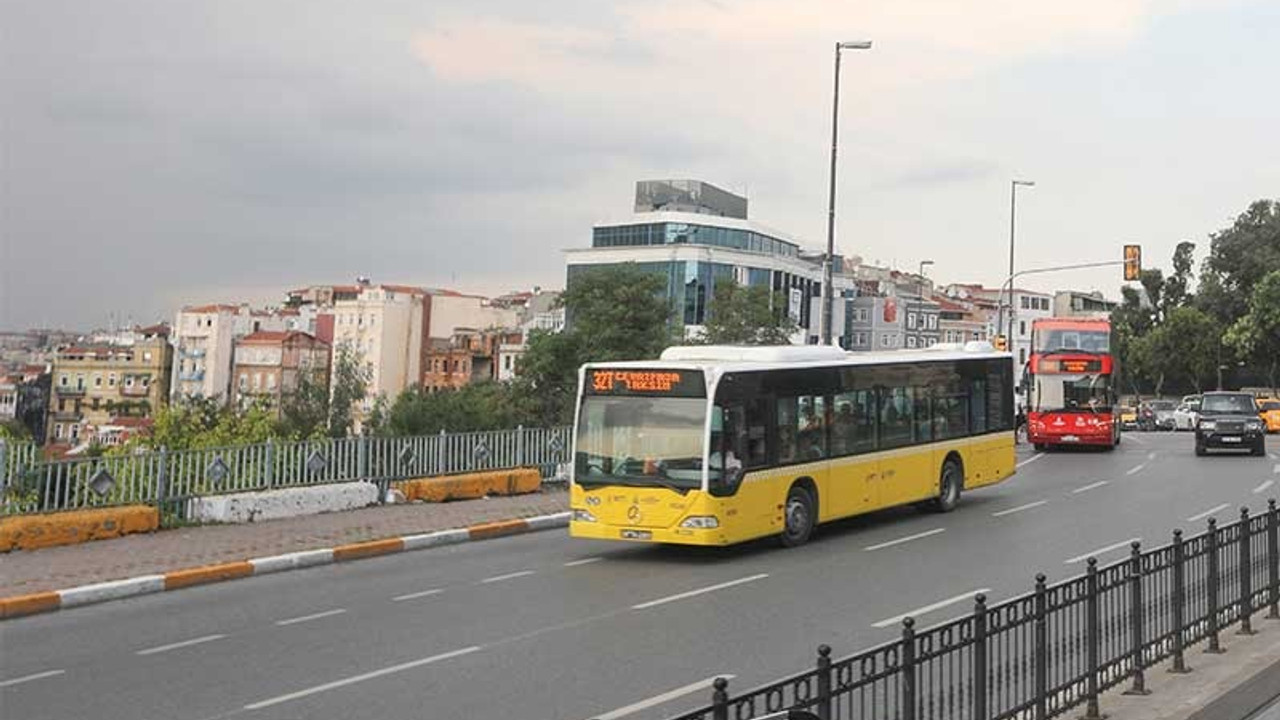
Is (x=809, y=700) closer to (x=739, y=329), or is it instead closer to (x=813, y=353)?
(x=813, y=353)

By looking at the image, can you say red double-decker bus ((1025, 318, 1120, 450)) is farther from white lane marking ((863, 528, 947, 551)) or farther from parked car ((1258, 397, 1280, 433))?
parked car ((1258, 397, 1280, 433))

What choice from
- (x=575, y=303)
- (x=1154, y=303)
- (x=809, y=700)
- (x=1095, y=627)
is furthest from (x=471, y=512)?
(x=1154, y=303)

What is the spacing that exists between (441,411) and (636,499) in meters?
19.1

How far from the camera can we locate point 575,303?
41406mm

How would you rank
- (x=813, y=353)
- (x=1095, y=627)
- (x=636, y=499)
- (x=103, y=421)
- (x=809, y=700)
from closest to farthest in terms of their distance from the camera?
1. (x=809, y=700)
2. (x=1095, y=627)
3. (x=636, y=499)
4. (x=813, y=353)
5. (x=103, y=421)

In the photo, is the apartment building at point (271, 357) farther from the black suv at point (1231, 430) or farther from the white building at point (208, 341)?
the black suv at point (1231, 430)

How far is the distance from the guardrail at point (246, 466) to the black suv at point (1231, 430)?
2132cm

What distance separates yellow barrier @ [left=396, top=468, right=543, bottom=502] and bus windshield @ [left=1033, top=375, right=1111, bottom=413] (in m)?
20.3

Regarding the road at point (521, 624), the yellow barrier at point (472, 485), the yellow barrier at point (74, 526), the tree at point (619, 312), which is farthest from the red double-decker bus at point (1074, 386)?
the yellow barrier at point (74, 526)

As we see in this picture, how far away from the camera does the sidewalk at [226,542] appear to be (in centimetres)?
1376

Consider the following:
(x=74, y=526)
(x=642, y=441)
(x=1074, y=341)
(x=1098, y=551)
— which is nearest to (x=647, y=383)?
(x=642, y=441)

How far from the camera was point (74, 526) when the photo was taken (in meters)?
15.7

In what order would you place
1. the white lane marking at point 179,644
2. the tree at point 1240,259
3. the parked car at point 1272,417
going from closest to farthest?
the white lane marking at point 179,644
the parked car at point 1272,417
the tree at point 1240,259

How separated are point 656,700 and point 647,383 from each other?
25.4 ft
